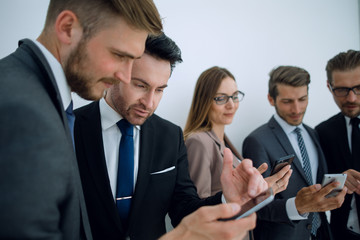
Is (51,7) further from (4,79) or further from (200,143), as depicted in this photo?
(200,143)

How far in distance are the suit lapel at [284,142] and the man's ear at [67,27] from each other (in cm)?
183

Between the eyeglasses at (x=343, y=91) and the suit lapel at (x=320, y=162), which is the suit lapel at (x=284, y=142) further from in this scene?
the eyeglasses at (x=343, y=91)

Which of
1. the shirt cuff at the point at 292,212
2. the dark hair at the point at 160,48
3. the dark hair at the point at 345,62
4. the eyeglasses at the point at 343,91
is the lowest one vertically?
the shirt cuff at the point at 292,212

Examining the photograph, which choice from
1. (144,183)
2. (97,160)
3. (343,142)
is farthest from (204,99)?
(343,142)

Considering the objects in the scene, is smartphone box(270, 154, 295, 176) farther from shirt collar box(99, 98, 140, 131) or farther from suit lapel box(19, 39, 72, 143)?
suit lapel box(19, 39, 72, 143)

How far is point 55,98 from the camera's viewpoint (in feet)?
2.57

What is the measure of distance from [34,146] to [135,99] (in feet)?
2.63

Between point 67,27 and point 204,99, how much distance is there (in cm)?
140

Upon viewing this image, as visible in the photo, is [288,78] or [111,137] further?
[288,78]

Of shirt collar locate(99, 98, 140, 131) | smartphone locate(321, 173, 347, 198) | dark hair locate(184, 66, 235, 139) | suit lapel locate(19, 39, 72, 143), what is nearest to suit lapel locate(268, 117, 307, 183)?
smartphone locate(321, 173, 347, 198)

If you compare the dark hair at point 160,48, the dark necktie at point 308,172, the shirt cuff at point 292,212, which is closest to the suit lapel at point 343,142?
the dark necktie at point 308,172

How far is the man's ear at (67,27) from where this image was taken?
0.89 m

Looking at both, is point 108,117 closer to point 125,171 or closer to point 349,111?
point 125,171

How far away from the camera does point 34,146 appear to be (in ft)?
2.05
